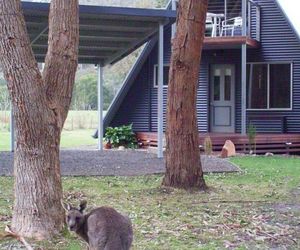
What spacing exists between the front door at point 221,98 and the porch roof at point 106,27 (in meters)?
4.49

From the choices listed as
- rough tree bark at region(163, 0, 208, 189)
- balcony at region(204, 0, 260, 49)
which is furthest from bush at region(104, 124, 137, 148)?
rough tree bark at region(163, 0, 208, 189)

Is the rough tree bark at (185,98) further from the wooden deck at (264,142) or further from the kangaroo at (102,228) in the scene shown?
the wooden deck at (264,142)

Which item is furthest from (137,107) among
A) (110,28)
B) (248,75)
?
(110,28)

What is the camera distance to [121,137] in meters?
23.5

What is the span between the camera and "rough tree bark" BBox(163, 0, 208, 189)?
1151 cm

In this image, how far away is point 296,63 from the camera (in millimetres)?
22625

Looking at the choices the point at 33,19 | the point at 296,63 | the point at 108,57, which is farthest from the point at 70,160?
the point at 296,63

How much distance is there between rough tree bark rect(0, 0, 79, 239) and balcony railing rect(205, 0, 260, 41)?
620 inches

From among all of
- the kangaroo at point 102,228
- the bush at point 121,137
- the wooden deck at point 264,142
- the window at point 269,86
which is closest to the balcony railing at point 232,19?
the window at point 269,86

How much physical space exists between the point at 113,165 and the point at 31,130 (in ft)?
28.2

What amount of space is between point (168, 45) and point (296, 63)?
173 inches

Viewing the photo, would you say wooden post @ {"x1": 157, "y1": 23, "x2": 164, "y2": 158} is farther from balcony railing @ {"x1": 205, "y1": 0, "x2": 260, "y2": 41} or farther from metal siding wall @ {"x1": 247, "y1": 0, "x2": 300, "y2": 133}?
metal siding wall @ {"x1": 247, "y1": 0, "x2": 300, "y2": 133}

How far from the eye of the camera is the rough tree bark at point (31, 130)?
22.5 feet

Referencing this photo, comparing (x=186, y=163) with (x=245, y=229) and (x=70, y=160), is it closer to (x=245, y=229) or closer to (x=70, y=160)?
(x=245, y=229)
